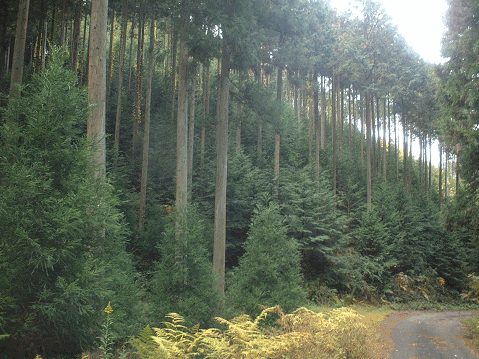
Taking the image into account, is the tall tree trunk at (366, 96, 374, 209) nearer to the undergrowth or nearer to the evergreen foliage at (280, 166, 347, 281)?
the evergreen foliage at (280, 166, 347, 281)

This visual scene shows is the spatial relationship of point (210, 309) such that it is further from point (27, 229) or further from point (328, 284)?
point (328, 284)

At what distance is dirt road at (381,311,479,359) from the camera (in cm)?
1123

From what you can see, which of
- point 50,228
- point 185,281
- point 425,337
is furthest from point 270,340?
point 425,337

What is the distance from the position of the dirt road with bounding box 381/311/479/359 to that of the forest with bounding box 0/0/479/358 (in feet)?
7.78

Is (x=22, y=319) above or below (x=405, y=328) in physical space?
above

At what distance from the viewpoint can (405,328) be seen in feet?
51.2

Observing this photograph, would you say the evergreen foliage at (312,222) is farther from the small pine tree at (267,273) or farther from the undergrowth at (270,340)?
the undergrowth at (270,340)

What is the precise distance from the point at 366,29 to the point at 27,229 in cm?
2891

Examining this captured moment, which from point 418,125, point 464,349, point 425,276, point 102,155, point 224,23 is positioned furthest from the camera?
point 418,125

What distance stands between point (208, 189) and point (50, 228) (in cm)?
1477

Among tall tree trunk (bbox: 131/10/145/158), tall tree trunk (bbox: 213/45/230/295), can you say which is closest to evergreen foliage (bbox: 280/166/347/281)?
tall tree trunk (bbox: 213/45/230/295)

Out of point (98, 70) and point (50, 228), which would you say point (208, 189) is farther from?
point (50, 228)

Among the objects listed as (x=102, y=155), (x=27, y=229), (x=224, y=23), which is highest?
(x=224, y=23)

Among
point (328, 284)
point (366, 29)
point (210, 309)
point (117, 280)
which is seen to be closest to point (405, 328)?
point (328, 284)
